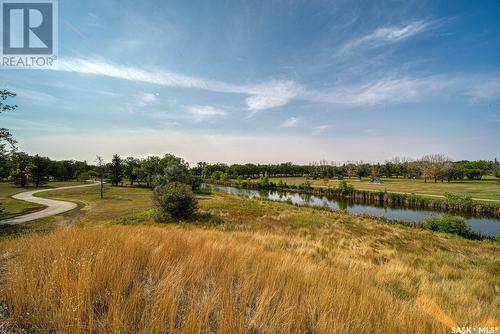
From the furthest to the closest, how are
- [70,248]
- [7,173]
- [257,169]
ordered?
[257,169], [7,173], [70,248]

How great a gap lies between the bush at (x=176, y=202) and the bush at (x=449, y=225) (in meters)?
23.7

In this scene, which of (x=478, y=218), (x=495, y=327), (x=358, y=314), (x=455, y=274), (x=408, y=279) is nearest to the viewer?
(x=358, y=314)

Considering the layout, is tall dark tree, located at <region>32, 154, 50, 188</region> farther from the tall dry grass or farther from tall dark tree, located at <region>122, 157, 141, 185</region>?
the tall dry grass

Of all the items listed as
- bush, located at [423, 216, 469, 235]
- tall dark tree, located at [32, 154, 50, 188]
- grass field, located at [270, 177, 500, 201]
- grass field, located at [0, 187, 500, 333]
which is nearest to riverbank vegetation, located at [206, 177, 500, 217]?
grass field, located at [270, 177, 500, 201]

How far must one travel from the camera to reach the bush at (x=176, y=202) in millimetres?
19625

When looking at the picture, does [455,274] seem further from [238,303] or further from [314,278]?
[238,303]

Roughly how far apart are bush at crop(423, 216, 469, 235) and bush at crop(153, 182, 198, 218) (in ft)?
77.9

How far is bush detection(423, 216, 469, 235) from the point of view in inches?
800

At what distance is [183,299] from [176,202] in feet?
58.4

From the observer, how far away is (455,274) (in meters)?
7.67

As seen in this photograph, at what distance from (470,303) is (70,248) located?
7788 millimetres

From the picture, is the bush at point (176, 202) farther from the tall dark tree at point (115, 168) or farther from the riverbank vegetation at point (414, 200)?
the tall dark tree at point (115, 168)

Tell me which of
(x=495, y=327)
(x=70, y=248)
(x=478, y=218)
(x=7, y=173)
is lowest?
(x=478, y=218)

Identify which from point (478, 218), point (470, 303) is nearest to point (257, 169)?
point (478, 218)
